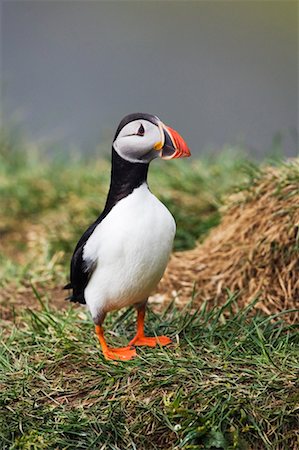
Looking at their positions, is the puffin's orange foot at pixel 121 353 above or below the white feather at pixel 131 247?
below

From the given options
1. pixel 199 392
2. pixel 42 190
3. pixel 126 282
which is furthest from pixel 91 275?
pixel 42 190

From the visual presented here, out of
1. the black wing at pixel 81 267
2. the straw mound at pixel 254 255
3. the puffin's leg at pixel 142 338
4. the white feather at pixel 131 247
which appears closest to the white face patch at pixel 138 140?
the white feather at pixel 131 247

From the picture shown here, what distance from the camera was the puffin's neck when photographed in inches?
148

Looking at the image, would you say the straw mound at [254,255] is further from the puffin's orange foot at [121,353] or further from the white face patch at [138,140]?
the white face patch at [138,140]

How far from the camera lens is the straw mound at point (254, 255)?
4.63 meters

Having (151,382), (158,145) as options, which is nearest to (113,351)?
(151,382)

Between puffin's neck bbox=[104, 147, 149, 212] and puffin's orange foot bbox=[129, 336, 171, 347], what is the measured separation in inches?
24.4

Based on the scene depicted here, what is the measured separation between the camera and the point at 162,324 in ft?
14.1

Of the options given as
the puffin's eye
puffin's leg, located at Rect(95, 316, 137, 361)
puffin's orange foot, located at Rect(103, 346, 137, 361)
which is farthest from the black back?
puffin's orange foot, located at Rect(103, 346, 137, 361)

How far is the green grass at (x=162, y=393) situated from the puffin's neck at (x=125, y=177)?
27.0 inches

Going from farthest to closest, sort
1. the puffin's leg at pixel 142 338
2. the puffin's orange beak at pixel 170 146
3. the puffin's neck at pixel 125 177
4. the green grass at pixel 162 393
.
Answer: the puffin's leg at pixel 142 338 < the puffin's neck at pixel 125 177 < the puffin's orange beak at pixel 170 146 < the green grass at pixel 162 393

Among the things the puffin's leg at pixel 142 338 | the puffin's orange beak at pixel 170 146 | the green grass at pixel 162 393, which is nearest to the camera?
the green grass at pixel 162 393

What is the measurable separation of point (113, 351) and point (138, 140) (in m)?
0.92

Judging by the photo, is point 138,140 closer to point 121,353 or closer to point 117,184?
point 117,184
